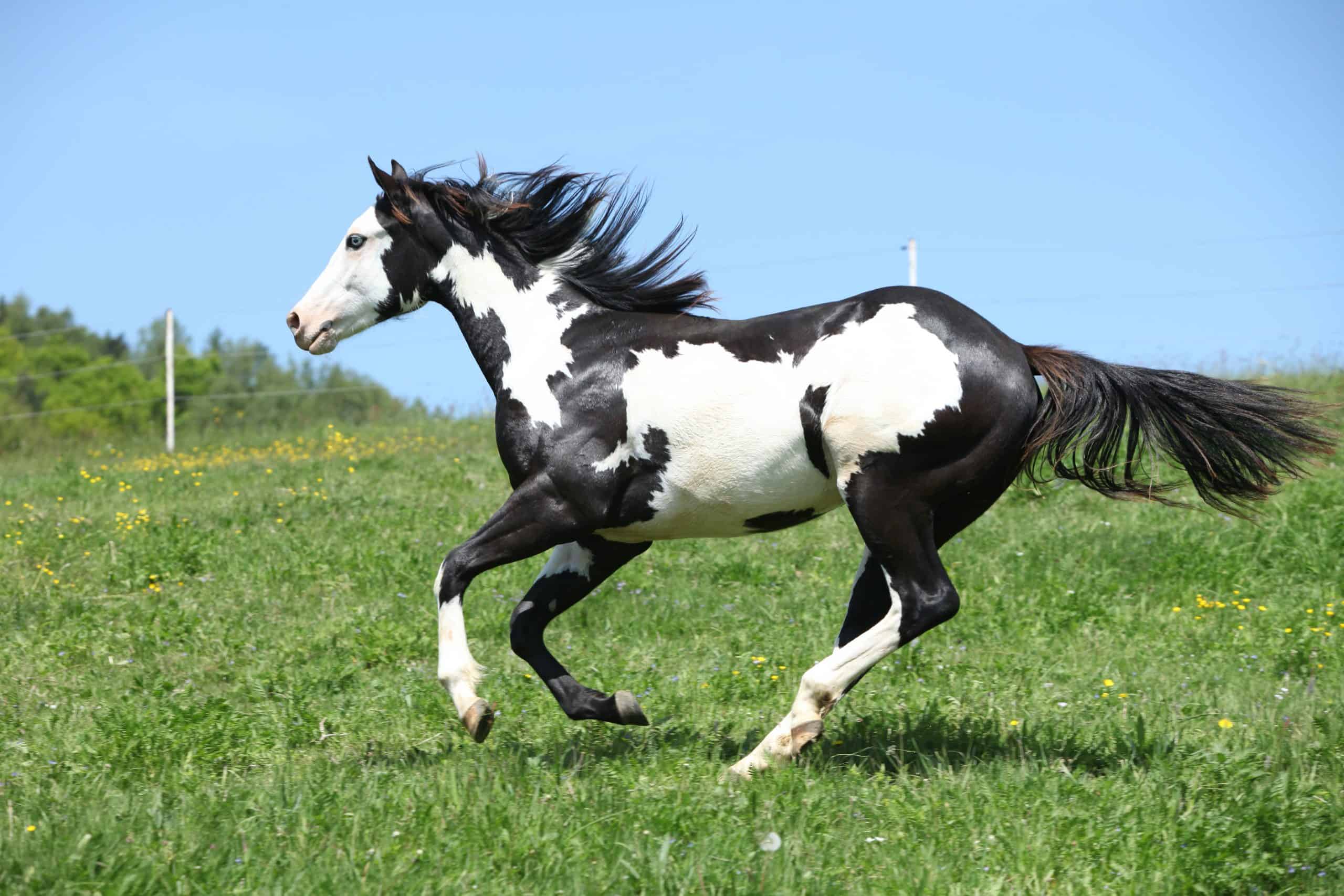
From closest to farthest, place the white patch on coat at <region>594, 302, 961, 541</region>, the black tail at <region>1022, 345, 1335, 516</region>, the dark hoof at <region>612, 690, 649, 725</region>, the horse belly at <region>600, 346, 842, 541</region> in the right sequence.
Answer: the white patch on coat at <region>594, 302, 961, 541</region> → the horse belly at <region>600, 346, 842, 541</region> → the black tail at <region>1022, 345, 1335, 516</region> → the dark hoof at <region>612, 690, 649, 725</region>

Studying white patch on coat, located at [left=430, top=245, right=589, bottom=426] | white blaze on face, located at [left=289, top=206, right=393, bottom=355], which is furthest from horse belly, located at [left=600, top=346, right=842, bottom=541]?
white blaze on face, located at [left=289, top=206, right=393, bottom=355]

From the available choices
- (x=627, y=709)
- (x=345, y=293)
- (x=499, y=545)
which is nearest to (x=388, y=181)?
(x=345, y=293)

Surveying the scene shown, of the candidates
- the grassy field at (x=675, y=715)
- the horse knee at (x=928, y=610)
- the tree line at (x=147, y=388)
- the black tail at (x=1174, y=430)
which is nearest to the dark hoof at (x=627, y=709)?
the grassy field at (x=675, y=715)

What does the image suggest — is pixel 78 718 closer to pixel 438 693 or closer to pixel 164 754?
pixel 164 754

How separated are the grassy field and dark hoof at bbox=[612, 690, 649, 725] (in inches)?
6.5

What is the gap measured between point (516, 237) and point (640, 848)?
2.71 m

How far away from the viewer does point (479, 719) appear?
14.2ft

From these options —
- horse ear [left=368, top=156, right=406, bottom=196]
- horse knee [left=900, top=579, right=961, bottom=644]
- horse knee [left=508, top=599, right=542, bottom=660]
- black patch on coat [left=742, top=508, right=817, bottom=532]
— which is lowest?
horse knee [left=508, top=599, right=542, bottom=660]

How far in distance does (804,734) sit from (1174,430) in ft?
6.05

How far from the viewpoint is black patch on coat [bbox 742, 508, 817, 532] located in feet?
15.0

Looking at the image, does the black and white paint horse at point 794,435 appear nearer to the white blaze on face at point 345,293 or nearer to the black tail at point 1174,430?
the black tail at point 1174,430

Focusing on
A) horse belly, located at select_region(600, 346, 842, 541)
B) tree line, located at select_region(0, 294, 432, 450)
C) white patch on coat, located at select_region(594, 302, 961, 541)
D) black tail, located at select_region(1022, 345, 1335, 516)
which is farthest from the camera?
tree line, located at select_region(0, 294, 432, 450)

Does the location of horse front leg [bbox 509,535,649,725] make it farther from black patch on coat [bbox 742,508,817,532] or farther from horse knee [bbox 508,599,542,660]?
black patch on coat [bbox 742,508,817,532]

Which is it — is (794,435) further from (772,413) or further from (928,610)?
(928,610)
